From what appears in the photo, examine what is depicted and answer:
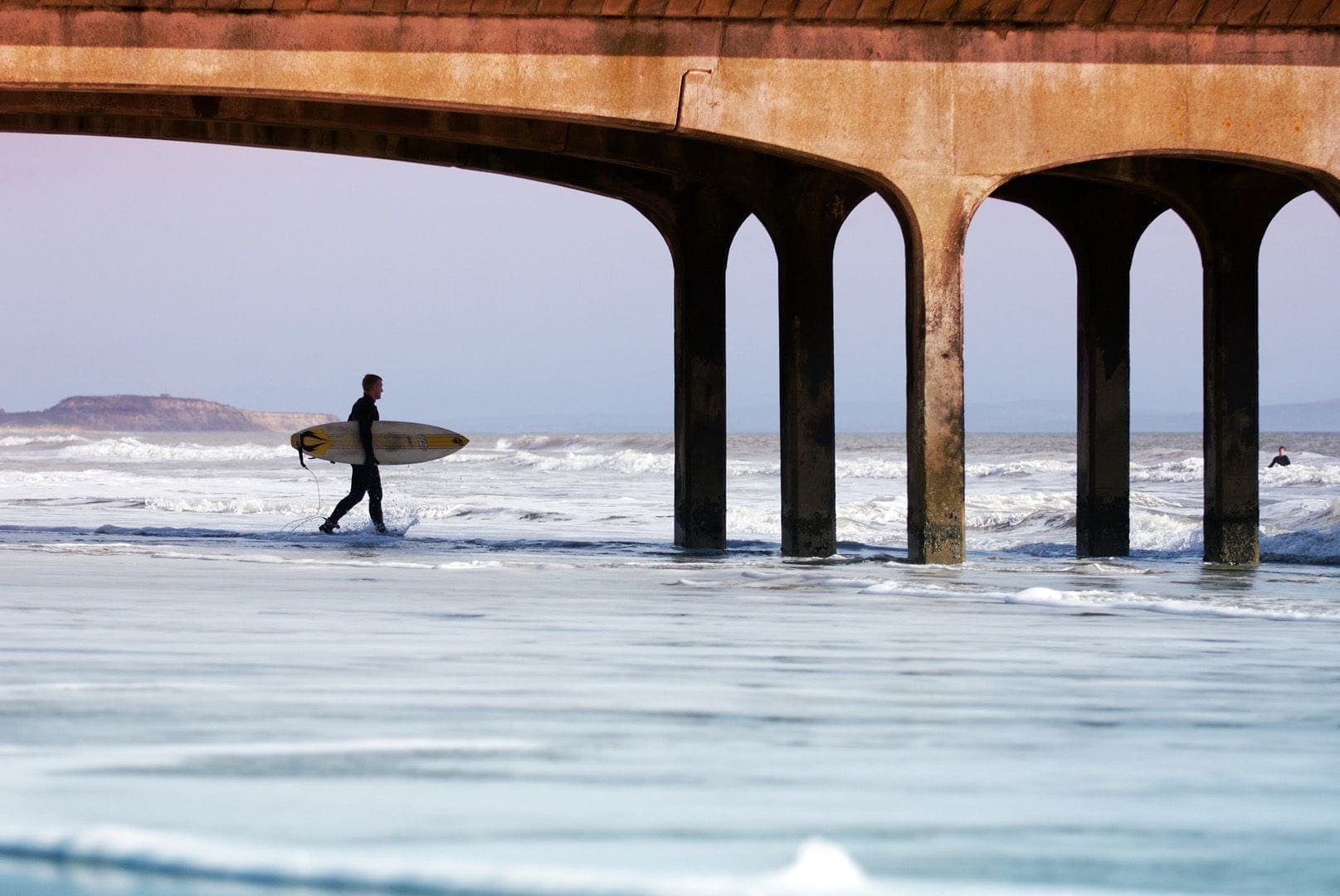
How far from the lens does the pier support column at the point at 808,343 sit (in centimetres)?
1380

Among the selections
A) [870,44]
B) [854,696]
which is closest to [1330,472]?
[870,44]

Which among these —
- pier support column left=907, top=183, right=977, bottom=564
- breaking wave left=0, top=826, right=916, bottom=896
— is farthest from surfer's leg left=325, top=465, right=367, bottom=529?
breaking wave left=0, top=826, right=916, bottom=896

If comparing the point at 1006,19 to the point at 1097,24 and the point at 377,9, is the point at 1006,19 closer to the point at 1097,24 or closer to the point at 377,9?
the point at 1097,24

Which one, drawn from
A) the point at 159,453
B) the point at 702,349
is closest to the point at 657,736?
the point at 702,349

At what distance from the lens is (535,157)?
569 inches

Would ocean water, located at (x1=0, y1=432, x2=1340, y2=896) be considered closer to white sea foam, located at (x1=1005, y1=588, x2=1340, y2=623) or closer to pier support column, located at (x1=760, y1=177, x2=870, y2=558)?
white sea foam, located at (x1=1005, y1=588, x2=1340, y2=623)

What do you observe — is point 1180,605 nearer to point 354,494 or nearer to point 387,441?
point 354,494

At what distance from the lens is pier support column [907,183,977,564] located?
11.0 metres

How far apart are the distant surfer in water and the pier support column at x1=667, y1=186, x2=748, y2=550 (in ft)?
11.6

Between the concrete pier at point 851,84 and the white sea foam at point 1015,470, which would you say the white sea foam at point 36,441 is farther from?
the concrete pier at point 851,84

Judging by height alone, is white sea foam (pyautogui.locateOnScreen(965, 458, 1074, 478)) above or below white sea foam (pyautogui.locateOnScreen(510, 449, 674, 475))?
below

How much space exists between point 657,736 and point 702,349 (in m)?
11.7

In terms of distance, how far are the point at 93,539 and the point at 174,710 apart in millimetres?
11457

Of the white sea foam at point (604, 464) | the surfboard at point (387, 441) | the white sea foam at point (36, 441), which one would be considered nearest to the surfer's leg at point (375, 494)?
the surfboard at point (387, 441)
